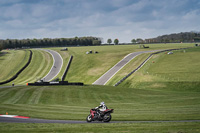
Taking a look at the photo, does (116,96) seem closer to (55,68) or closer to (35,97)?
(35,97)

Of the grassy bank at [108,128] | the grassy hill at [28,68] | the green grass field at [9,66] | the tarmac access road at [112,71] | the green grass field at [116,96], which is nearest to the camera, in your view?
the grassy bank at [108,128]

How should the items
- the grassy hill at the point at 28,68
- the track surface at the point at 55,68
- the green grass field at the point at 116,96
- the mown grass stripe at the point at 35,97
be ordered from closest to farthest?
the green grass field at the point at 116,96 < the mown grass stripe at the point at 35,97 < the track surface at the point at 55,68 < the grassy hill at the point at 28,68

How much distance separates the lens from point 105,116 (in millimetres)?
23391

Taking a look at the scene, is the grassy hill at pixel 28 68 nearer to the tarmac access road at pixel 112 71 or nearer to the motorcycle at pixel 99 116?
the tarmac access road at pixel 112 71

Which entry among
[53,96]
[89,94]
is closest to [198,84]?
[89,94]

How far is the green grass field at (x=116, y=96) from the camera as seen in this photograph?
831 inches

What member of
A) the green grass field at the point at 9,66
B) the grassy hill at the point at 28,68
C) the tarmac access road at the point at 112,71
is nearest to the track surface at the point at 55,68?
the grassy hill at the point at 28,68

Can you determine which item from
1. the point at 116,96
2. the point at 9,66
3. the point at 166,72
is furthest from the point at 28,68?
the point at 116,96

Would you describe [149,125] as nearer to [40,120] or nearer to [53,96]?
[40,120]

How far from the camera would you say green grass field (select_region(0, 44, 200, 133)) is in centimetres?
2111

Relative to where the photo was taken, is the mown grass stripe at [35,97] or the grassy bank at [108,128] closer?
the grassy bank at [108,128]

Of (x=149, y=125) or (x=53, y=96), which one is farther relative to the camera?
(x=53, y=96)

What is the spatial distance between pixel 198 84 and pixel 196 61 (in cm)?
3044

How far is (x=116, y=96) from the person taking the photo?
4722 centimetres
